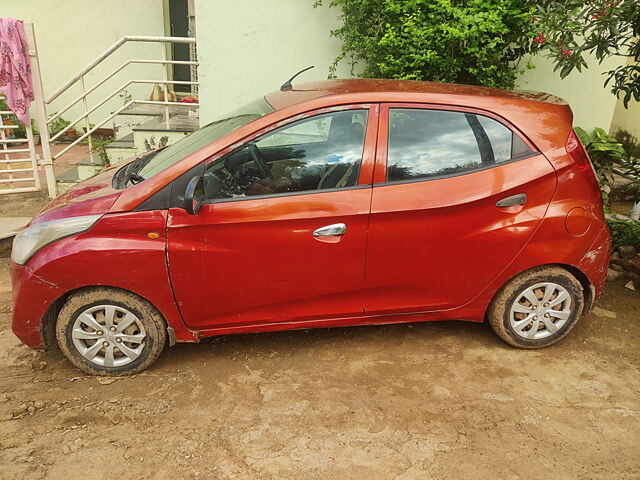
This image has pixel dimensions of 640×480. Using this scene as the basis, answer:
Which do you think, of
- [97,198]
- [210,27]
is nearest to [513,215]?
[97,198]

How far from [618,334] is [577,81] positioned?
3407 mm

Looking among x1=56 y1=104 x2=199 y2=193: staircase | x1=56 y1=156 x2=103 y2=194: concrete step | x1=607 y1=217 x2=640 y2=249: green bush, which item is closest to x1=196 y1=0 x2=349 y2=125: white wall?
x1=56 y1=104 x2=199 y2=193: staircase

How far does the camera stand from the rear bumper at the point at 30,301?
3064 millimetres

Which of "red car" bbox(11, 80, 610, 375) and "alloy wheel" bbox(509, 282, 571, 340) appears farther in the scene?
"alloy wheel" bbox(509, 282, 571, 340)

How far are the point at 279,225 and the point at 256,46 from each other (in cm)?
376

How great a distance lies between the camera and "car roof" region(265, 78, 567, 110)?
3.19m

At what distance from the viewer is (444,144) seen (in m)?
3.22

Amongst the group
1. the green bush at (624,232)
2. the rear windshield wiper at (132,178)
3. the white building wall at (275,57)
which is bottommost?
the green bush at (624,232)

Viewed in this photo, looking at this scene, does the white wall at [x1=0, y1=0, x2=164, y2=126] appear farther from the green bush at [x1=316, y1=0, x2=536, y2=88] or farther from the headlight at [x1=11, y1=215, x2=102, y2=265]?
the headlight at [x1=11, y1=215, x2=102, y2=265]

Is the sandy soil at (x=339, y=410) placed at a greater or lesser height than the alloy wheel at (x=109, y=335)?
lesser

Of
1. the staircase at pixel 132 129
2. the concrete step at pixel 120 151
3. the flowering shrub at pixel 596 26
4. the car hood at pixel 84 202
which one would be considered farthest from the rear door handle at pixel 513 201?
the concrete step at pixel 120 151

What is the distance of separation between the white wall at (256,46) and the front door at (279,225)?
323 centimetres

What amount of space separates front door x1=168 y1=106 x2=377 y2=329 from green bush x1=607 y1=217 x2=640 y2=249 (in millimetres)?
3027

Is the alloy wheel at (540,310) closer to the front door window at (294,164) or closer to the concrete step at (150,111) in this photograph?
the front door window at (294,164)
